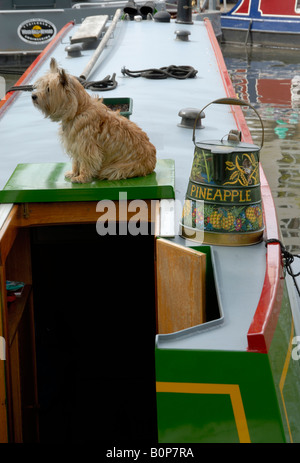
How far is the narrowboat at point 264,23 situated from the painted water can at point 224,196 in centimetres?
1964

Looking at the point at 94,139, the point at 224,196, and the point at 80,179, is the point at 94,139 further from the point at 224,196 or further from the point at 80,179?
the point at 224,196

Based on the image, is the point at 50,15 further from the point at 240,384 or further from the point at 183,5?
the point at 240,384

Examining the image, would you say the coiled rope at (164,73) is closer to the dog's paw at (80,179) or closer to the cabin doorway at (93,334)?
the cabin doorway at (93,334)

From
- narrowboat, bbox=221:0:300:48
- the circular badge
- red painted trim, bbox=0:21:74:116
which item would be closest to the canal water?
narrowboat, bbox=221:0:300:48

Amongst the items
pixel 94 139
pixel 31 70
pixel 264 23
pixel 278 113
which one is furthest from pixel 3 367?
pixel 264 23

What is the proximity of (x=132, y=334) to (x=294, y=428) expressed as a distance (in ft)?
10.4

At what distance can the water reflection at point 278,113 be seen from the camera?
9766mm

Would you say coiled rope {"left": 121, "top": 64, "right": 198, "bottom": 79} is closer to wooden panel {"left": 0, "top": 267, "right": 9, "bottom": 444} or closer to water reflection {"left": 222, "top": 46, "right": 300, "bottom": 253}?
water reflection {"left": 222, "top": 46, "right": 300, "bottom": 253}

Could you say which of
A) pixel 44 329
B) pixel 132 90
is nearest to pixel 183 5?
pixel 132 90

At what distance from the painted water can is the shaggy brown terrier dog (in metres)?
0.51

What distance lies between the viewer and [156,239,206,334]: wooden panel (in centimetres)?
315

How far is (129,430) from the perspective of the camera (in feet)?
16.9

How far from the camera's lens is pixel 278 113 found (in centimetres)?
1448

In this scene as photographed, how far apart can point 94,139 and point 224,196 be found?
848mm
